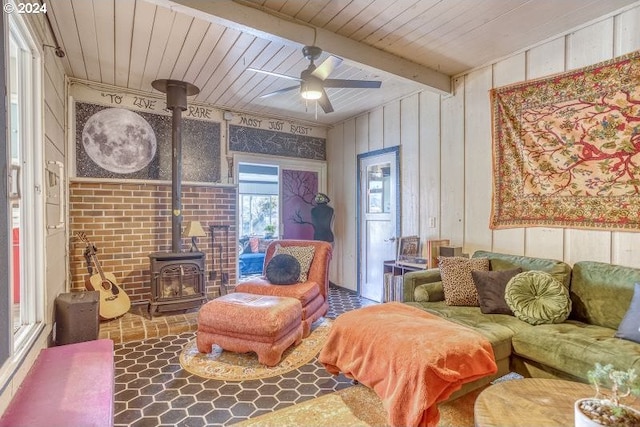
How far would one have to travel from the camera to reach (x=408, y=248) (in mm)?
3857

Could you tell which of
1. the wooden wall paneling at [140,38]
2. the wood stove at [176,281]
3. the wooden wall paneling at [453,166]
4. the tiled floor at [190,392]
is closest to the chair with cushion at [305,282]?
the tiled floor at [190,392]

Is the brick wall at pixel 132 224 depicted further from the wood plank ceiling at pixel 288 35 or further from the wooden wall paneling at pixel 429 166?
the wooden wall paneling at pixel 429 166

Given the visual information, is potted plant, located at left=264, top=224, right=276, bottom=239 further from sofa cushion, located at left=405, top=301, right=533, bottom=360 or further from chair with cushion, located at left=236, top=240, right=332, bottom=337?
sofa cushion, located at left=405, top=301, right=533, bottom=360

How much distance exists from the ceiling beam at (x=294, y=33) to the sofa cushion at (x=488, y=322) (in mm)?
2050

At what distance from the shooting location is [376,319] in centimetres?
225

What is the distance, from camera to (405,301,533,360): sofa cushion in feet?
7.06

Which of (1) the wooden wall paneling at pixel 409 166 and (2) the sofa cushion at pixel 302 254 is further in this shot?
(1) the wooden wall paneling at pixel 409 166

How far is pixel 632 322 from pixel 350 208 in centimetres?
335

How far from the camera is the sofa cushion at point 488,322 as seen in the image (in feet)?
7.06

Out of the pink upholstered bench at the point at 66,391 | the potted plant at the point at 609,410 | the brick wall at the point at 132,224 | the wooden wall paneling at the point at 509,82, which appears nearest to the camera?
the potted plant at the point at 609,410

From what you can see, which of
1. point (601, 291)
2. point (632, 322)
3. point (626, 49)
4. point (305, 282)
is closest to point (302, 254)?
point (305, 282)

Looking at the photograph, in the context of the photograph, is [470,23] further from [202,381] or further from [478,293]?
[202,381]

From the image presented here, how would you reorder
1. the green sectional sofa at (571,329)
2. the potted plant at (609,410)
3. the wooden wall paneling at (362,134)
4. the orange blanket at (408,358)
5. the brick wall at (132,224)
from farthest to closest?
1. the wooden wall paneling at (362,134)
2. the brick wall at (132,224)
3. the green sectional sofa at (571,329)
4. the orange blanket at (408,358)
5. the potted plant at (609,410)

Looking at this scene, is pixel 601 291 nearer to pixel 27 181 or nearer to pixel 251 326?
pixel 251 326
